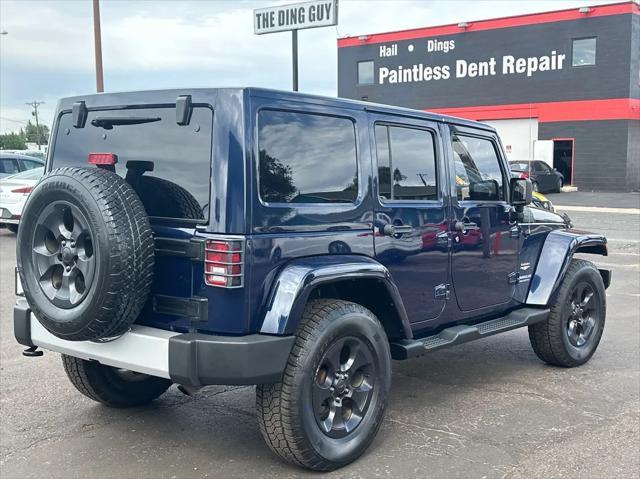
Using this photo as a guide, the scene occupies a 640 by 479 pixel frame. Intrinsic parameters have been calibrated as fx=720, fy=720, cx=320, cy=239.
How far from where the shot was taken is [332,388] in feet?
12.7

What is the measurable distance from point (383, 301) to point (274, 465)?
1.14 m

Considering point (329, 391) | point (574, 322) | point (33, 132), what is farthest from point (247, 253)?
point (33, 132)

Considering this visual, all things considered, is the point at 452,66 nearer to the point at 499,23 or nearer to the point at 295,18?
the point at 499,23

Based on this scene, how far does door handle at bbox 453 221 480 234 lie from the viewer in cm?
484

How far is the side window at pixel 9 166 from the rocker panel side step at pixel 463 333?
1310 centimetres

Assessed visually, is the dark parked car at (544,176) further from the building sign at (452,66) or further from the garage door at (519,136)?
the building sign at (452,66)

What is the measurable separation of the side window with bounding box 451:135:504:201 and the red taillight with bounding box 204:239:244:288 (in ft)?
6.66

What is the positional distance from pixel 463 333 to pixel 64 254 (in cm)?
259

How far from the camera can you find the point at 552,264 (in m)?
5.73

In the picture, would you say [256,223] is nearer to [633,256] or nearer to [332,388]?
[332,388]

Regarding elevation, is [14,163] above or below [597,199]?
above

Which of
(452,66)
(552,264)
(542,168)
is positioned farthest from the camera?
(452,66)

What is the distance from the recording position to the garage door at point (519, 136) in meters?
33.0

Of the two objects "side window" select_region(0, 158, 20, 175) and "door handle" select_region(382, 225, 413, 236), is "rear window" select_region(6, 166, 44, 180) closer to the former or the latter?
"side window" select_region(0, 158, 20, 175)
